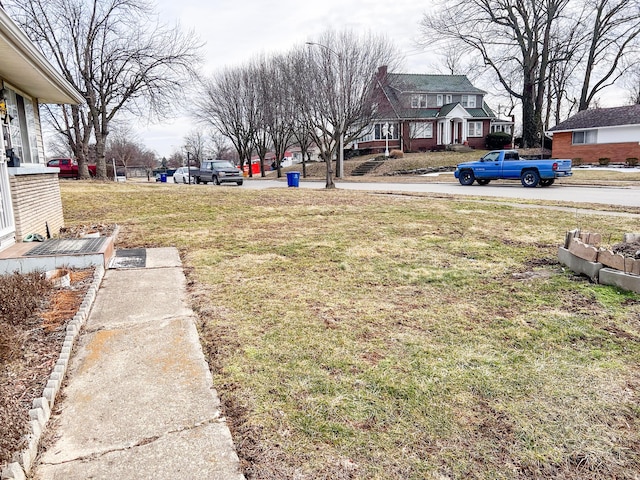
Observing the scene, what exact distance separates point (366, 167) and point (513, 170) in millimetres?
19562

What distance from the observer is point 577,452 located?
208cm

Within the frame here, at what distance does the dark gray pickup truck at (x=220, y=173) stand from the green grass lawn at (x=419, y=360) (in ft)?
68.4

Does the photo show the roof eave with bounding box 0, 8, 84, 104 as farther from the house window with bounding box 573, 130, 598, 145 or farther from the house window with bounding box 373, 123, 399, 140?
the house window with bounding box 373, 123, 399, 140

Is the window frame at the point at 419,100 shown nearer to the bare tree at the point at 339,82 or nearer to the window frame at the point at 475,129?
the window frame at the point at 475,129

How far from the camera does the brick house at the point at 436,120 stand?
43969 mm

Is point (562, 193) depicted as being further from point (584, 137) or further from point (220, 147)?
point (220, 147)

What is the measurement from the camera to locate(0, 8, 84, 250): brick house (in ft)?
18.9

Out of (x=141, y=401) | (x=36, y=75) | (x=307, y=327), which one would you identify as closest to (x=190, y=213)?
(x=36, y=75)

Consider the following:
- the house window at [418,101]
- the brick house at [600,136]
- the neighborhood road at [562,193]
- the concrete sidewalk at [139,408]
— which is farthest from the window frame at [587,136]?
the concrete sidewalk at [139,408]

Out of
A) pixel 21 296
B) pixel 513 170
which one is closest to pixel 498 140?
pixel 513 170

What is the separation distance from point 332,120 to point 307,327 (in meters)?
21.3

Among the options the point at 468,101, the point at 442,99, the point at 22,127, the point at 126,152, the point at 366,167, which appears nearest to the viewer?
the point at 22,127

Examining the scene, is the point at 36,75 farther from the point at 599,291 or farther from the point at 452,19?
the point at 452,19

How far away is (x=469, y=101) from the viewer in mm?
47844
